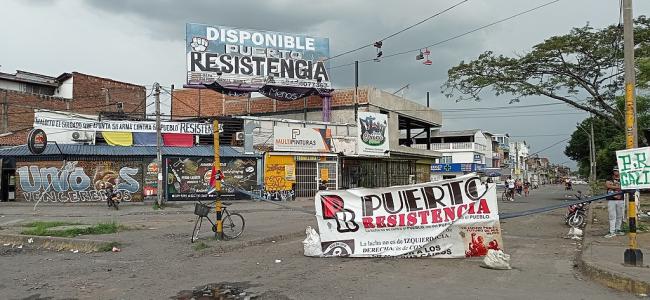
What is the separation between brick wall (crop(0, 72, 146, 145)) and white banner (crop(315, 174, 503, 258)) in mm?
28916

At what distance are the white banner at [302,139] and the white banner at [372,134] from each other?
6.92ft

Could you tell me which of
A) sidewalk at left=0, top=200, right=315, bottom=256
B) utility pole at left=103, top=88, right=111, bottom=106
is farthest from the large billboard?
utility pole at left=103, top=88, right=111, bottom=106

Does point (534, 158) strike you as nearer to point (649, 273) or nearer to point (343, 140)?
point (343, 140)

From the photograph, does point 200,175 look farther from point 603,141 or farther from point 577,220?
point 603,141

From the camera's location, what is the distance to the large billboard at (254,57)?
31.0m

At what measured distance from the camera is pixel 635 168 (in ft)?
28.2

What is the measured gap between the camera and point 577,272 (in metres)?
8.66

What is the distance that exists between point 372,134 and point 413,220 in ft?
77.3

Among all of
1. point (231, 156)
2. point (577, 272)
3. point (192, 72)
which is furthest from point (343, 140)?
point (577, 272)

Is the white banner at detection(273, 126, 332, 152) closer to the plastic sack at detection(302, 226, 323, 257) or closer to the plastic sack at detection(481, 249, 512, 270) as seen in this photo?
the plastic sack at detection(302, 226, 323, 257)

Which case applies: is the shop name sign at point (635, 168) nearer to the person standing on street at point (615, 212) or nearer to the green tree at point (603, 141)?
the person standing on street at point (615, 212)

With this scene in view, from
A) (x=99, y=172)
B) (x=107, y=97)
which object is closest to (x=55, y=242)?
(x=99, y=172)

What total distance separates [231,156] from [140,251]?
1871 cm

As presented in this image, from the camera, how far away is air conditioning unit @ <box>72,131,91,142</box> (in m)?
28.7
